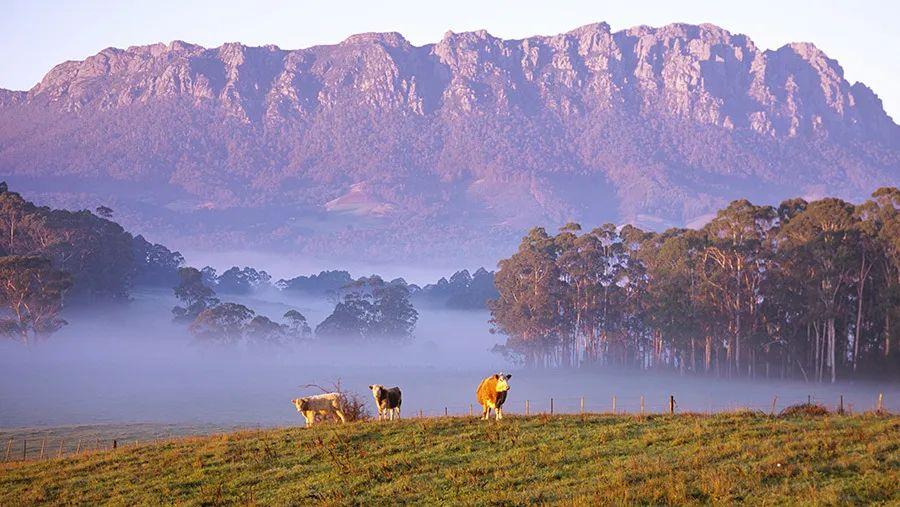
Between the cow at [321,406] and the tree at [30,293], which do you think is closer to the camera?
the cow at [321,406]

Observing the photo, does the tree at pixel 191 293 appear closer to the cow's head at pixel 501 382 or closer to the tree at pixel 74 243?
the tree at pixel 74 243

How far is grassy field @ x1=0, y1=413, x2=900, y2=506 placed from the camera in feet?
79.7

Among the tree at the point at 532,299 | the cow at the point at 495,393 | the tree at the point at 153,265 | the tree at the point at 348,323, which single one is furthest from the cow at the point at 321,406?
the tree at the point at 153,265

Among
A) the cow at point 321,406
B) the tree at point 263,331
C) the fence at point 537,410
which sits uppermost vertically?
the tree at point 263,331

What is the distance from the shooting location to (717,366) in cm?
10081

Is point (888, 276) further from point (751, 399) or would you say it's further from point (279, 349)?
point (279, 349)

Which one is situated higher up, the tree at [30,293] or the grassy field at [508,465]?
the tree at [30,293]

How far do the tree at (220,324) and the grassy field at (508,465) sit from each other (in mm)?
94866

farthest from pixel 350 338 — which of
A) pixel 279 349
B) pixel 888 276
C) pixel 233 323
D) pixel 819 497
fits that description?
pixel 819 497

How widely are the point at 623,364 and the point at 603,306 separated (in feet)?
21.3

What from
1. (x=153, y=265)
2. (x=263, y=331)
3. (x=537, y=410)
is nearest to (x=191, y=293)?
(x=263, y=331)

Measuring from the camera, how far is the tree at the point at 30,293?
10806cm

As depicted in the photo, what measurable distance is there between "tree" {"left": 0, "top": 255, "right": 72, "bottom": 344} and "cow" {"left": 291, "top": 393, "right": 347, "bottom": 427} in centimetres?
7752

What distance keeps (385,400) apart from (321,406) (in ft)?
10.8
